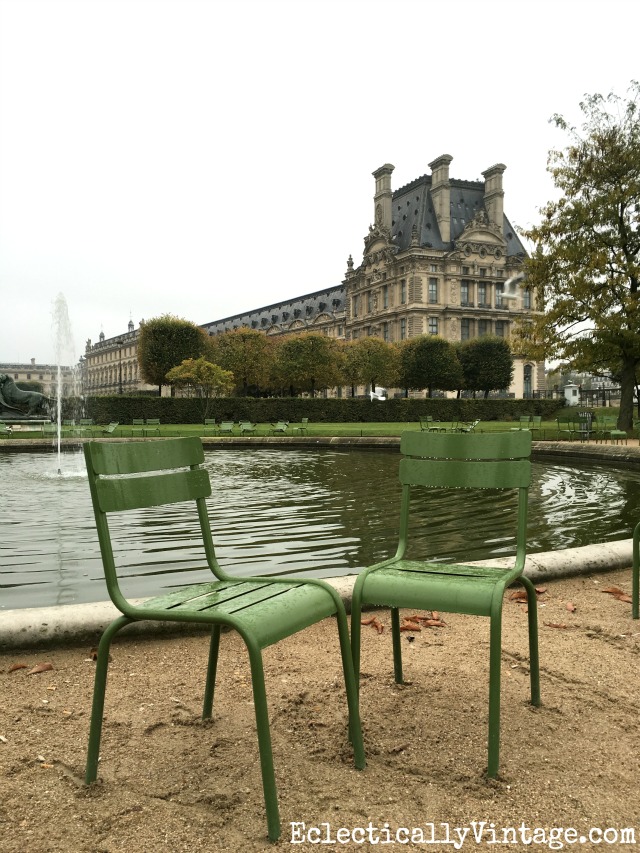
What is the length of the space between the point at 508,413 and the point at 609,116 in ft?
81.9

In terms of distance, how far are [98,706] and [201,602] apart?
1.41 ft

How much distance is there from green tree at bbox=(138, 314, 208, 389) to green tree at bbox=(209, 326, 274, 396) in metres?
2.38

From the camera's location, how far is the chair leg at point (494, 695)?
82.4 inches

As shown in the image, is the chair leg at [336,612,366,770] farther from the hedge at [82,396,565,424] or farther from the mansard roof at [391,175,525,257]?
the mansard roof at [391,175,525,257]

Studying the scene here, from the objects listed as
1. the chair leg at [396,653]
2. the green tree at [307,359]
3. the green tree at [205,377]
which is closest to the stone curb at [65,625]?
the chair leg at [396,653]

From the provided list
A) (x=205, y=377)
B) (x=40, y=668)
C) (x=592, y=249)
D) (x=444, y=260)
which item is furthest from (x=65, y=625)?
(x=444, y=260)

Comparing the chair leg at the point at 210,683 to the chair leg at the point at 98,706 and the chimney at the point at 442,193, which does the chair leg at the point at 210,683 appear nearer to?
the chair leg at the point at 98,706

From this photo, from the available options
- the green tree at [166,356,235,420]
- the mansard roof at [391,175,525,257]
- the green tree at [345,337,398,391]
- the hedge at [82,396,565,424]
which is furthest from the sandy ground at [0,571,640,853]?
the mansard roof at [391,175,525,257]

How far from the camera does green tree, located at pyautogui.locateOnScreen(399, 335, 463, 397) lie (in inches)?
2174

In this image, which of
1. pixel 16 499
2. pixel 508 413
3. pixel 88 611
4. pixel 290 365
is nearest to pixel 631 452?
pixel 16 499

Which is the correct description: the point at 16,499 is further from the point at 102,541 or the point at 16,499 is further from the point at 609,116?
the point at 609,116

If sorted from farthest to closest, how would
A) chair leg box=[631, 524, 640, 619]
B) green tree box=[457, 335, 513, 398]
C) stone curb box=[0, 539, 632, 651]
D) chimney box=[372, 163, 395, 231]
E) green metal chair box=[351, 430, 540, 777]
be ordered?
chimney box=[372, 163, 395, 231] < green tree box=[457, 335, 513, 398] < chair leg box=[631, 524, 640, 619] < stone curb box=[0, 539, 632, 651] < green metal chair box=[351, 430, 540, 777]

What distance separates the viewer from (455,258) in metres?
72.9

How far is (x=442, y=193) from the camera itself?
73.8m
